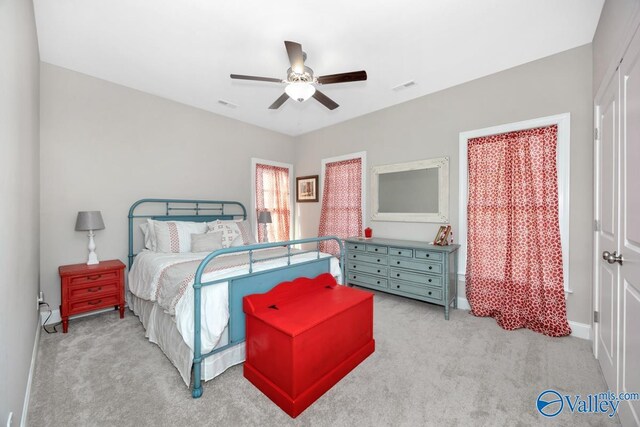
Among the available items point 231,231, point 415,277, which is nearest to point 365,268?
point 415,277

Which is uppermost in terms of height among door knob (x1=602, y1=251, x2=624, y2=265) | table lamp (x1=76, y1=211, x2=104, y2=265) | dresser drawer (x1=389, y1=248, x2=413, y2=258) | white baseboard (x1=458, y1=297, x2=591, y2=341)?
table lamp (x1=76, y1=211, x2=104, y2=265)

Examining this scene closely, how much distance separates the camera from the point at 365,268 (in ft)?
12.5

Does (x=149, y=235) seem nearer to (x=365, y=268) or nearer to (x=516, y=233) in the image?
(x=365, y=268)

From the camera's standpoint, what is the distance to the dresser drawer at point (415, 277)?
3.17 meters

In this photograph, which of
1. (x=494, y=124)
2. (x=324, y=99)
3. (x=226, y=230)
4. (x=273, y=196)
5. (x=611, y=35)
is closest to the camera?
(x=611, y=35)

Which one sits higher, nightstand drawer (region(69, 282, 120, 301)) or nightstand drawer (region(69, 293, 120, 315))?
nightstand drawer (region(69, 282, 120, 301))


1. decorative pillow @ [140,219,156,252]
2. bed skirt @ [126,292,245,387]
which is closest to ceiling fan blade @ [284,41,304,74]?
bed skirt @ [126,292,245,387]

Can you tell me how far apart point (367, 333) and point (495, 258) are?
1840 millimetres

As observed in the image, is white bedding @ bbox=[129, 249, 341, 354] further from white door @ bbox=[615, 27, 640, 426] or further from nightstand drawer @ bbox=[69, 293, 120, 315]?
white door @ bbox=[615, 27, 640, 426]

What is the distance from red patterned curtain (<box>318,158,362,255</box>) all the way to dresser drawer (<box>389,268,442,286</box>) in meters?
1.11

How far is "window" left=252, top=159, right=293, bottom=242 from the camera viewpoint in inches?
194

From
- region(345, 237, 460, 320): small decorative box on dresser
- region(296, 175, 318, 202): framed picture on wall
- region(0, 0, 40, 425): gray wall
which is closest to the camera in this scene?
region(0, 0, 40, 425): gray wall

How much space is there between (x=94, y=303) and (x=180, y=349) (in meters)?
1.57

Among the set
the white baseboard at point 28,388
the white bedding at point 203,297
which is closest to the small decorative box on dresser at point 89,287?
the white baseboard at point 28,388
